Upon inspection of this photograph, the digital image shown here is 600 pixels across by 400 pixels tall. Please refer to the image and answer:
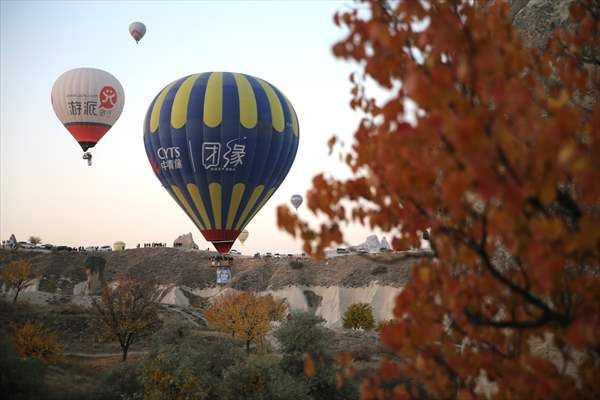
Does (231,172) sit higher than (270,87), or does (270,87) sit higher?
(270,87)

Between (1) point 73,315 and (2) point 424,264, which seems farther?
(1) point 73,315

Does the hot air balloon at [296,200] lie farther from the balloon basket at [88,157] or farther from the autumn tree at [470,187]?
the autumn tree at [470,187]

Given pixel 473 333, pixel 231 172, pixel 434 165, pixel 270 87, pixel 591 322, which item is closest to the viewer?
pixel 434 165

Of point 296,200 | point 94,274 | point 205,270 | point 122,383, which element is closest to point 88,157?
point 94,274

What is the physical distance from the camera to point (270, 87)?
40.9 m

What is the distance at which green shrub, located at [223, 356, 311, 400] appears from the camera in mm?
23469

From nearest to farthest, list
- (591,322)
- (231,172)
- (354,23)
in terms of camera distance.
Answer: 1. (591,322)
2. (354,23)
3. (231,172)

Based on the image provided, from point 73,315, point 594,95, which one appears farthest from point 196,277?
point 594,95

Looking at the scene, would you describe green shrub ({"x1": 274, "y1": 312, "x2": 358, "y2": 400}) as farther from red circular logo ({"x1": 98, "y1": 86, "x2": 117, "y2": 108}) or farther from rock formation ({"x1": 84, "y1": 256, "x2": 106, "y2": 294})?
rock formation ({"x1": 84, "y1": 256, "x2": 106, "y2": 294})

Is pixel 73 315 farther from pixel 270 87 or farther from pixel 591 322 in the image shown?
pixel 591 322

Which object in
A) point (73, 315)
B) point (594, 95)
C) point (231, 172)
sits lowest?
point (73, 315)

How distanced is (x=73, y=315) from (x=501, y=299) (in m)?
52.4

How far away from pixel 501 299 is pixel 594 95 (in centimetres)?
589

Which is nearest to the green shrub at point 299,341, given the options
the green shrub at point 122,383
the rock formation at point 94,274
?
the green shrub at point 122,383
